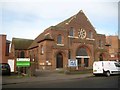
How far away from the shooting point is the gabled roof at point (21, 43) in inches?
2432

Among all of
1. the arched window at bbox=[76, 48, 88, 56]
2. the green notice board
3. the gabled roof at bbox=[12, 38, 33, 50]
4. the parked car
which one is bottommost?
the parked car

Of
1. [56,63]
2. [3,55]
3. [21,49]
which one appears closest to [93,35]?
[56,63]

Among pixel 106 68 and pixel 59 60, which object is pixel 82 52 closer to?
pixel 59 60

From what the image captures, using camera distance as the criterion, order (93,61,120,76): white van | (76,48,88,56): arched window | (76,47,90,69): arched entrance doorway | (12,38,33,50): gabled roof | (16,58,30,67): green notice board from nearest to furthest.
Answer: (16,58,30,67): green notice board, (93,61,120,76): white van, (76,47,90,69): arched entrance doorway, (76,48,88,56): arched window, (12,38,33,50): gabled roof

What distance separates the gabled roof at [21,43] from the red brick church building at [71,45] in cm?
715

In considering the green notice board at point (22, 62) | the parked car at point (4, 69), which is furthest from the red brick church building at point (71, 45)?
the green notice board at point (22, 62)

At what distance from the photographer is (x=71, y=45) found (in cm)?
4919

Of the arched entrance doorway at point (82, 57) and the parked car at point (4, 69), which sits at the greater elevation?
the arched entrance doorway at point (82, 57)

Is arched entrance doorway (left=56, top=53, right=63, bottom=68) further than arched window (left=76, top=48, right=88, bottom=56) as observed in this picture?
No

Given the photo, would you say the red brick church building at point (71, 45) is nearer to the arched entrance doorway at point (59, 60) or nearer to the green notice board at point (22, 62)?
the arched entrance doorway at point (59, 60)

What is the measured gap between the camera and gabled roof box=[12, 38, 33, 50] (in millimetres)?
61781

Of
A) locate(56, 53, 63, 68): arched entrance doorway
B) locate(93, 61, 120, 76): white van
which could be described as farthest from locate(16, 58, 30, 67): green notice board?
locate(56, 53, 63, 68): arched entrance doorway

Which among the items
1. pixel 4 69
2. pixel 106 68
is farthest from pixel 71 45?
pixel 4 69

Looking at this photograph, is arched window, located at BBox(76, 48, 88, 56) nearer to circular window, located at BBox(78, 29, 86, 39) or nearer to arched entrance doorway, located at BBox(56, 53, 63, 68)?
circular window, located at BBox(78, 29, 86, 39)
